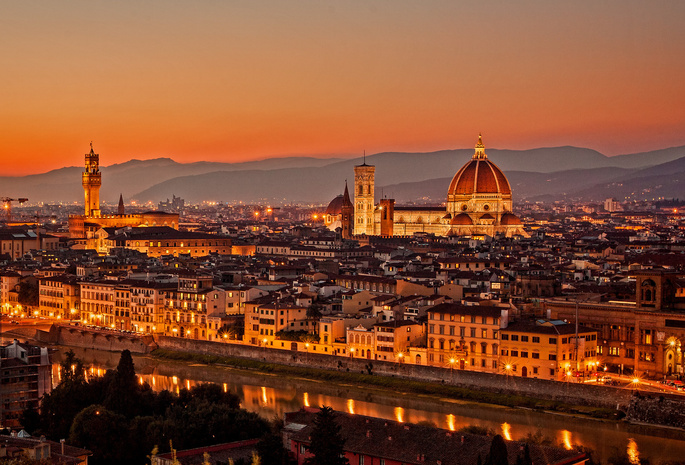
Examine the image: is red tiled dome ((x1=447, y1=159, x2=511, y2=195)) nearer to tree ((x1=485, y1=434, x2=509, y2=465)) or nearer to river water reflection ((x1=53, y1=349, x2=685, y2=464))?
river water reflection ((x1=53, y1=349, x2=685, y2=464))

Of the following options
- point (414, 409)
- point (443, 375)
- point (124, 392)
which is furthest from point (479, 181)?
point (124, 392)

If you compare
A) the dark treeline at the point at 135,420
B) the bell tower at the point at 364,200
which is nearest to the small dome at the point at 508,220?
the bell tower at the point at 364,200

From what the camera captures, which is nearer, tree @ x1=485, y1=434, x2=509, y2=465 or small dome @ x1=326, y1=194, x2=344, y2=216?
tree @ x1=485, y1=434, x2=509, y2=465

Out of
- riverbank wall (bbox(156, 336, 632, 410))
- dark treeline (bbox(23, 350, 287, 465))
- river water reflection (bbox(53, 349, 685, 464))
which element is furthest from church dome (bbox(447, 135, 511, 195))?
dark treeline (bbox(23, 350, 287, 465))

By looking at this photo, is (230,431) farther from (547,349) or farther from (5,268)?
(5,268)

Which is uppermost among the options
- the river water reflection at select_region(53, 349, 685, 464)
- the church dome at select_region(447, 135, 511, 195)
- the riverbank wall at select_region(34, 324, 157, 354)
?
the church dome at select_region(447, 135, 511, 195)

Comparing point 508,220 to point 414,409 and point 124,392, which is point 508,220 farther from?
point 124,392
